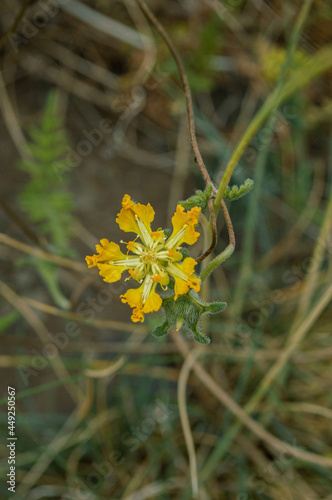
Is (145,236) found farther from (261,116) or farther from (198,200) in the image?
(261,116)

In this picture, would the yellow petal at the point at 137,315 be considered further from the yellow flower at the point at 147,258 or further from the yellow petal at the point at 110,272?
the yellow petal at the point at 110,272

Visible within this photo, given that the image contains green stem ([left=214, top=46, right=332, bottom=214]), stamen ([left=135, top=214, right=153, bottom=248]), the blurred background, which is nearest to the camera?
green stem ([left=214, top=46, right=332, bottom=214])

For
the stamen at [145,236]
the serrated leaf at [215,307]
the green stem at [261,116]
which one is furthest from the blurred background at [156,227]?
the serrated leaf at [215,307]

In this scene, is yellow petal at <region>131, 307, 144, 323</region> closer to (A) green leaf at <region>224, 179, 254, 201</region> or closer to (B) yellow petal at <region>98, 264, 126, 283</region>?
(B) yellow petal at <region>98, 264, 126, 283</region>

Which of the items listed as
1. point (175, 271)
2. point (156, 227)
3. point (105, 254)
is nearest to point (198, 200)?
point (175, 271)

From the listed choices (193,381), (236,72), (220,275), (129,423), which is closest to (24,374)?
(129,423)

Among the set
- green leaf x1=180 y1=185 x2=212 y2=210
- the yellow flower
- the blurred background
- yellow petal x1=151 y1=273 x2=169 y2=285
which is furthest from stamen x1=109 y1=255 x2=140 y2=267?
the blurred background

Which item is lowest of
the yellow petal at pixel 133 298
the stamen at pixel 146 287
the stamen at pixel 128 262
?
the yellow petal at pixel 133 298
